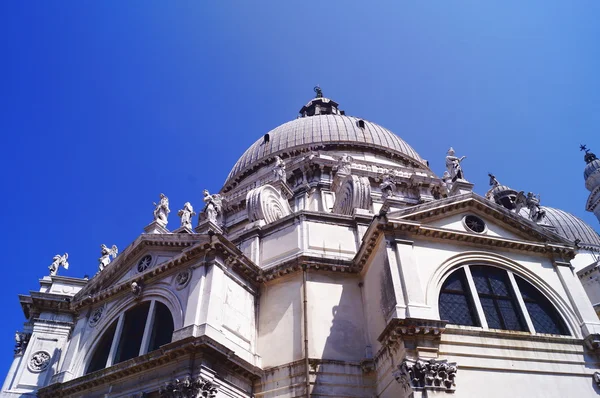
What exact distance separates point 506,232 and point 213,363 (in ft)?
43.2

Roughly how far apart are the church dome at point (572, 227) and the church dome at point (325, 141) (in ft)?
53.6

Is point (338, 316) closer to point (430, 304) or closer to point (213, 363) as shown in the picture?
point (430, 304)

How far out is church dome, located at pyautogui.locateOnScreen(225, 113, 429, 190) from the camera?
37.8m

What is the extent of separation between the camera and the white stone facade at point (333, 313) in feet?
53.3

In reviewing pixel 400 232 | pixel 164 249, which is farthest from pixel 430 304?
pixel 164 249

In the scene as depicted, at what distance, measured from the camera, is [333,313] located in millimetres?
19484

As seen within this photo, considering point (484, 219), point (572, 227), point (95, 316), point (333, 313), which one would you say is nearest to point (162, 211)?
point (95, 316)

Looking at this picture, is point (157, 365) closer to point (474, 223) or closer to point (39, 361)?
point (39, 361)

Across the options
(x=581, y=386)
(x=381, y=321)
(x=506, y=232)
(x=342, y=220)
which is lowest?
(x=581, y=386)

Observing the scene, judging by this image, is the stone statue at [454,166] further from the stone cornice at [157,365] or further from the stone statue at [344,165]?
the stone cornice at [157,365]

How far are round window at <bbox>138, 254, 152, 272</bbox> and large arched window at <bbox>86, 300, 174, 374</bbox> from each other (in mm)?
1867

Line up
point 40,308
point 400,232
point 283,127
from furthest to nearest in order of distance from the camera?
point 283,127, point 40,308, point 400,232

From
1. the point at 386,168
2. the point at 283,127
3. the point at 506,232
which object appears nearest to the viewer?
the point at 506,232

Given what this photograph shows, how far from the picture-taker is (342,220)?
75.7 ft
